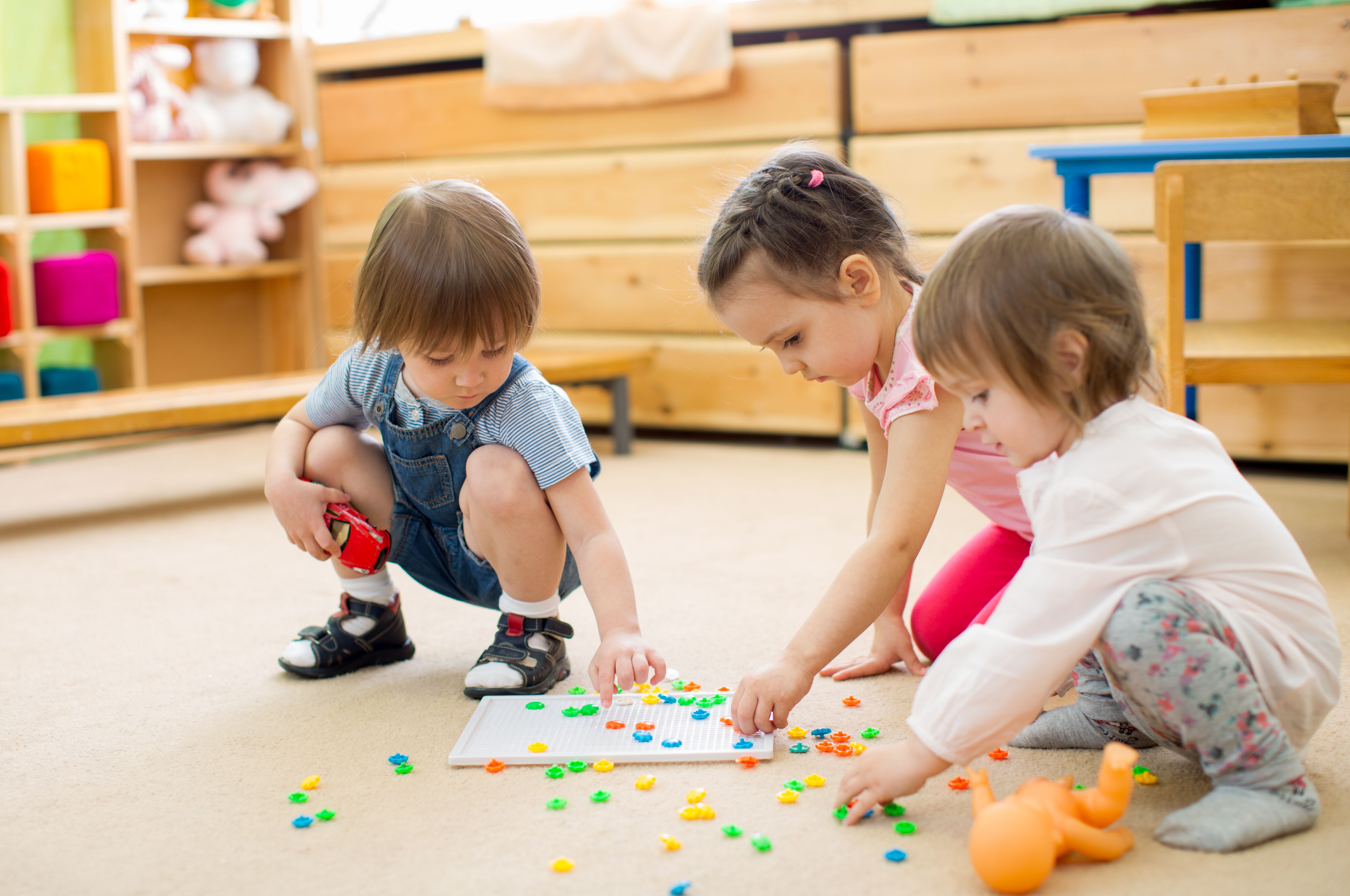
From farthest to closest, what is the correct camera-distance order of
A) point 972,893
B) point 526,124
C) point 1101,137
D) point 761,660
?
point 526,124 < point 1101,137 < point 761,660 < point 972,893

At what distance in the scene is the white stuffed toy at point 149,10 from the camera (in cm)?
292

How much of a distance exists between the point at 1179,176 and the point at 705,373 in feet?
4.67

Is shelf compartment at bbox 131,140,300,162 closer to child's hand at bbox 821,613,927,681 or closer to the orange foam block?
the orange foam block

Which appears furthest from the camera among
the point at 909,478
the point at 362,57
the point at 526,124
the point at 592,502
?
the point at 362,57

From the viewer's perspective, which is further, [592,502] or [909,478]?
[592,502]

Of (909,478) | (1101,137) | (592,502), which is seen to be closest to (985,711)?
(909,478)

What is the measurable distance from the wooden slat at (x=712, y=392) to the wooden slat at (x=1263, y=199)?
1.18 m

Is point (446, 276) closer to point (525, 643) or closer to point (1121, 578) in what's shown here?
point (525, 643)

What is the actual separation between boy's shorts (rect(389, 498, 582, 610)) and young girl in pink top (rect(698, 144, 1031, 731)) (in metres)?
0.34

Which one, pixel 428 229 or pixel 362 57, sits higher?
pixel 362 57

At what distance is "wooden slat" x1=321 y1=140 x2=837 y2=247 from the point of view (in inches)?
105

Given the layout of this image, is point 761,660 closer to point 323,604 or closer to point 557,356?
point 323,604

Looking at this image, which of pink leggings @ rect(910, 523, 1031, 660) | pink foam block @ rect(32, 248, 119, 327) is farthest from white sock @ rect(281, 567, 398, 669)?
pink foam block @ rect(32, 248, 119, 327)

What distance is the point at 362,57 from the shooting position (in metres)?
3.13
